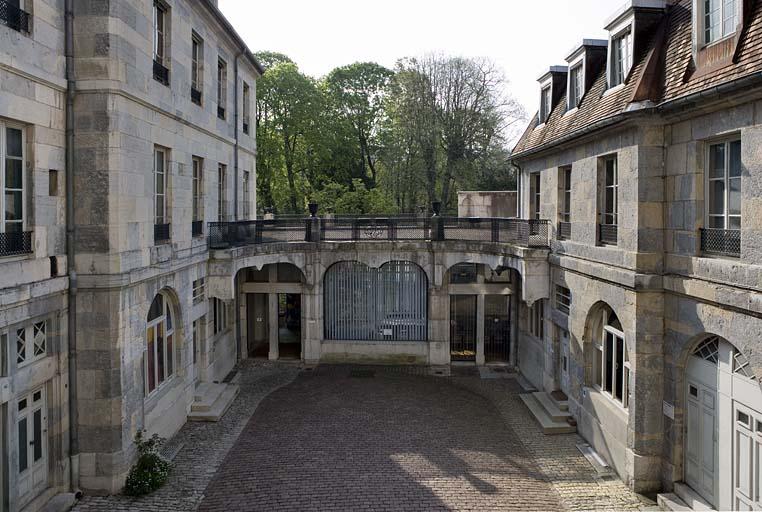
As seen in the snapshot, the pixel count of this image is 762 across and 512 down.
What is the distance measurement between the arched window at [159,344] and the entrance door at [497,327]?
11459mm

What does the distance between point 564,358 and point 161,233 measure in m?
11.0

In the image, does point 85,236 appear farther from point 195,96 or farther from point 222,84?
point 222,84

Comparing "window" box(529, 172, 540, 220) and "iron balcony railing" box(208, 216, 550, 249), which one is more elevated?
"window" box(529, 172, 540, 220)

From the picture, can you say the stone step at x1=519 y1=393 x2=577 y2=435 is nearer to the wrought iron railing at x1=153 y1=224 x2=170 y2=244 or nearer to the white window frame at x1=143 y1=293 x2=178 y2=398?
the white window frame at x1=143 y1=293 x2=178 y2=398

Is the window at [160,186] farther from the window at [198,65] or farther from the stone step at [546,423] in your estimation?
the stone step at [546,423]

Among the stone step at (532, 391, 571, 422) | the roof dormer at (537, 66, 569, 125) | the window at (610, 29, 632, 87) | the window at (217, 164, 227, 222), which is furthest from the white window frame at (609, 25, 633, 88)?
the window at (217, 164, 227, 222)

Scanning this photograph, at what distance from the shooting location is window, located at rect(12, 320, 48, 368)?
9336 millimetres

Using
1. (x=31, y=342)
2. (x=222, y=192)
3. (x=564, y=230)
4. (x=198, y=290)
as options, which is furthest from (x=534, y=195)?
Answer: (x=31, y=342)

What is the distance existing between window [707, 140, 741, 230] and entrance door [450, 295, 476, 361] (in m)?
12.2

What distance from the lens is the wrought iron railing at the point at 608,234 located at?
487 inches

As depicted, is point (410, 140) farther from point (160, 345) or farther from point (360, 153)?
point (160, 345)

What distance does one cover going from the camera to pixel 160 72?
13039mm

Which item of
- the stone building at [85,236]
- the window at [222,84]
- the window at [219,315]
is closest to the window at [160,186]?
the stone building at [85,236]

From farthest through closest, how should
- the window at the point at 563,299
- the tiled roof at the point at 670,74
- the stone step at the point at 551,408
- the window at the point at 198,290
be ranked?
the window at the point at 198,290
the window at the point at 563,299
the stone step at the point at 551,408
the tiled roof at the point at 670,74
